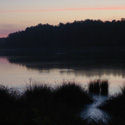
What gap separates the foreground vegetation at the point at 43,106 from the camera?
6.25m

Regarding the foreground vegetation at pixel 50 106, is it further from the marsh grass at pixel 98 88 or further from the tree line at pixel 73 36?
the tree line at pixel 73 36

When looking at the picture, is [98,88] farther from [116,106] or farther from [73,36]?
[73,36]

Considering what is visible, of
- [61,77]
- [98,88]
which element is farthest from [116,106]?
[61,77]

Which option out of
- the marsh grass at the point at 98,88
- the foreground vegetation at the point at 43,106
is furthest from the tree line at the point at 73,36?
the foreground vegetation at the point at 43,106

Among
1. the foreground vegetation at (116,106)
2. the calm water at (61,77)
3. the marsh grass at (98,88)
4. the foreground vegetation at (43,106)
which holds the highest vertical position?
the foreground vegetation at (43,106)

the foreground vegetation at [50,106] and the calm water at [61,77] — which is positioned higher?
the foreground vegetation at [50,106]

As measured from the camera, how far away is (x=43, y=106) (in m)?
8.04

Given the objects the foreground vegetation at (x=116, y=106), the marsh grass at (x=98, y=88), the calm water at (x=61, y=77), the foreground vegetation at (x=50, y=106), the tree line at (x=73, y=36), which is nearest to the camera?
the foreground vegetation at (x=50, y=106)

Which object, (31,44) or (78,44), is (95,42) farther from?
(31,44)

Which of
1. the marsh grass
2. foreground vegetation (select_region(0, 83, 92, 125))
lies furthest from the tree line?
foreground vegetation (select_region(0, 83, 92, 125))

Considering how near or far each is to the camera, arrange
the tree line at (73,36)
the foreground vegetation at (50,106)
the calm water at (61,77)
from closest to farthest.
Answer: the foreground vegetation at (50,106) < the calm water at (61,77) < the tree line at (73,36)

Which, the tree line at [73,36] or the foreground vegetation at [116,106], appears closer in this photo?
the foreground vegetation at [116,106]

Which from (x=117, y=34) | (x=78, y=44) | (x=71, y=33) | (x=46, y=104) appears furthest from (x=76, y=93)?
(x=71, y=33)

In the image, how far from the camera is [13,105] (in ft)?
27.2
